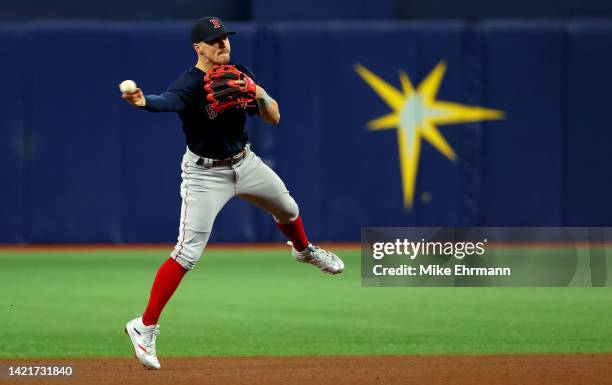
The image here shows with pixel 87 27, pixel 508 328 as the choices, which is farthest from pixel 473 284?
pixel 87 27

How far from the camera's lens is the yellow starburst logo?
14398 millimetres

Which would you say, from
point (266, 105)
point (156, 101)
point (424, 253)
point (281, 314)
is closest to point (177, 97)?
point (156, 101)

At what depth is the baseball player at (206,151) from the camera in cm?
622

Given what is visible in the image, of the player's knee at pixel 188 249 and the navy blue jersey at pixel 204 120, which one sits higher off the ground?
the navy blue jersey at pixel 204 120

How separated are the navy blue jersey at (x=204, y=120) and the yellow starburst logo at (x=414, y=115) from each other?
796cm

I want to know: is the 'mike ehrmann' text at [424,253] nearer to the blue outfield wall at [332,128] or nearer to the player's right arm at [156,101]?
the player's right arm at [156,101]

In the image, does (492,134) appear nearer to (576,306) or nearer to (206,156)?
(576,306)

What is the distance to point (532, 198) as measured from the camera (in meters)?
14.6

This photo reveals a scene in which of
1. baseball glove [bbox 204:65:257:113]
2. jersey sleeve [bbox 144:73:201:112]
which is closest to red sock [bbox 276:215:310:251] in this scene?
baseball glove [bbox 204:65:257:113]

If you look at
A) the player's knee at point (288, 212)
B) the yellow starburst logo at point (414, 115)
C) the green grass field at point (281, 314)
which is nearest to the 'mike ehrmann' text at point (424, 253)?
the green grass field at point (281, 314)

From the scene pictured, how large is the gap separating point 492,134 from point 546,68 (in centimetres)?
110

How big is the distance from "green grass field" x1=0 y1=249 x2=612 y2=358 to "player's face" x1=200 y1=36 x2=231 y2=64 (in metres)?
2.02

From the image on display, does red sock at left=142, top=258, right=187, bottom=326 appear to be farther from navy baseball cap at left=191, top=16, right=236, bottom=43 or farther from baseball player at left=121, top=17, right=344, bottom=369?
navy baseball cap at left=191, top=16, right=236, bottom=43

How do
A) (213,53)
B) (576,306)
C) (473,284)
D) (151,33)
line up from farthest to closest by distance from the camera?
(151,33)
(473,284)
(576,306)
(213,53)
